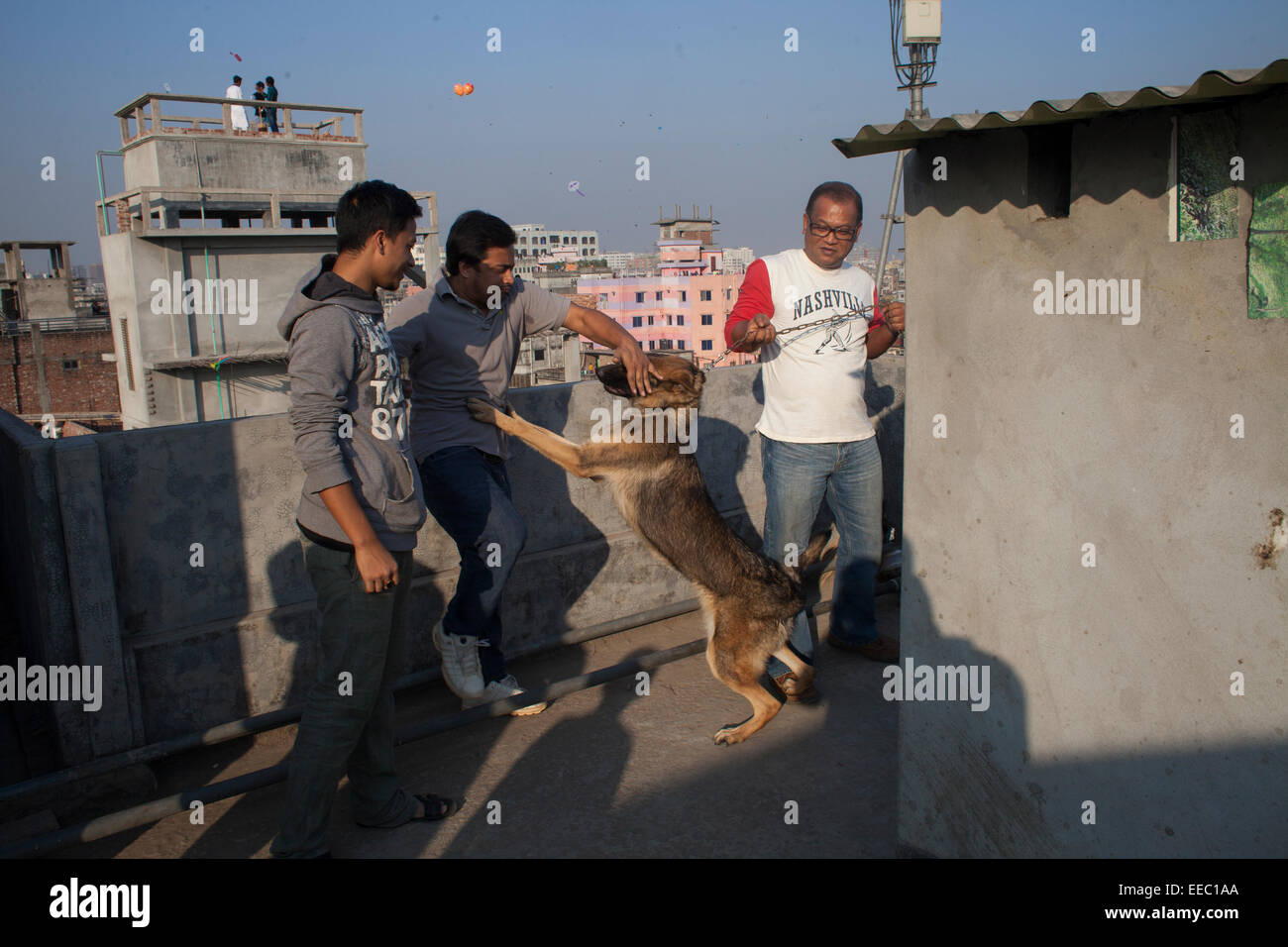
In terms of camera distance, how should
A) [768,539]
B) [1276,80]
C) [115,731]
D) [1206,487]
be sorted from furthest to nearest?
[768,539], [115,731], [1206,487], [1276,80]

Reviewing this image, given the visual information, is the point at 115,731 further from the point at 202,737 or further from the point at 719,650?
the point at 719,650

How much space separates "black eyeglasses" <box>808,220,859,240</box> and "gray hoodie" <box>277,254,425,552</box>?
8.32 ft

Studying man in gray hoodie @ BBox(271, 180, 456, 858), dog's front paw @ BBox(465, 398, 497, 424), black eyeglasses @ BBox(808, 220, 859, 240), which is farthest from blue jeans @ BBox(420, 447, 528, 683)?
black eyeglasses @ BBox(808, 220, 859, 240)

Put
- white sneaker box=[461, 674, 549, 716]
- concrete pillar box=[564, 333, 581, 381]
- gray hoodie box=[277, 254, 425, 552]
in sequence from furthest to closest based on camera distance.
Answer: concrete pillar box=[564, 333, 581, 381], white sneaker box=[461, 674, 549, 716], gray hoodie box=[277, 254, 425, 552]

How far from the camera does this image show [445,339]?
14.0 feet

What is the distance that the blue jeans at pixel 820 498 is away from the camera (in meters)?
4.89

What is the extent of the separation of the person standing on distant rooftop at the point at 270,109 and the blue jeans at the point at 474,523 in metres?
29.3

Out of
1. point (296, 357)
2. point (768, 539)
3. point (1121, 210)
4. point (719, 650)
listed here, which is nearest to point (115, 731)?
point (296, 357)

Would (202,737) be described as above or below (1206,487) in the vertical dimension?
below

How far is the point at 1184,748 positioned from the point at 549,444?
3.10 meters

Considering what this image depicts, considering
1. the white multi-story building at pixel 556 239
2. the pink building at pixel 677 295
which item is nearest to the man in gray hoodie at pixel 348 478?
→ the pink building at pixel 677 295

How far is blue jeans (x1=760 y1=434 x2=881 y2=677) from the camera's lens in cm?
489

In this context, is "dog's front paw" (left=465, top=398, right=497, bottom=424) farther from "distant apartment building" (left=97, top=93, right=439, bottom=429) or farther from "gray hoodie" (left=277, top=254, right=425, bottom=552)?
"distant apartment building" (left=97, top=93, right=439, bottom=429)

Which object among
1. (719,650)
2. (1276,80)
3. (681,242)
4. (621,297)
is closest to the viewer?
(1276,80)
